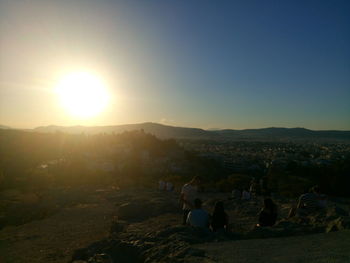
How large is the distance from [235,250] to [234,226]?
5.07 m

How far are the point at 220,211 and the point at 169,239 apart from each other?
165cm

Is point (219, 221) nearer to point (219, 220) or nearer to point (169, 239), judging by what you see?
point (219, 220)

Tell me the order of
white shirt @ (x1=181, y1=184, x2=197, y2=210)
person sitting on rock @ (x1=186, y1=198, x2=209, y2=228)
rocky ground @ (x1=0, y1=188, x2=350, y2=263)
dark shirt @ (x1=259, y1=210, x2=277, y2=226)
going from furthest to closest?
white shirt @ (x1=181, y1=184, x2=197, y2=210) < dark shirt @ (x1=259, y1=210, x2=277, y2=226) < person sitting on rock @ (x1=186, y1=198, x2=209, y2=228) < rocky ground @ (x1=0, y1=188, x2=350, y2=263)

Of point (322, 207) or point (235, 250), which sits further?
point (322, 207)

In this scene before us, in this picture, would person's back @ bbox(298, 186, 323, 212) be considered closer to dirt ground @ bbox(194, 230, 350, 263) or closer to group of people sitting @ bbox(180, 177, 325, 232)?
group of people sitting @ bbox(180, 177, 325, 232)

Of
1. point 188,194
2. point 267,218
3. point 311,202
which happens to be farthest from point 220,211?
point 311,202

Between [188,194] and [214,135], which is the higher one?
[214,135]

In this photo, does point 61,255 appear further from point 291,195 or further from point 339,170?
point 339,170

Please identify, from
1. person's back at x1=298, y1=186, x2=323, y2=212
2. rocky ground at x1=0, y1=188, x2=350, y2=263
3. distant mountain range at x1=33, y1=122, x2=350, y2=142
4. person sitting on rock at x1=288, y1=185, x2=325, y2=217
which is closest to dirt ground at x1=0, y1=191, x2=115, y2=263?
rocky ground at x1=0, y1=188, x2=350, y2=263

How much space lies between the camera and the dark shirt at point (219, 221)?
8.69m

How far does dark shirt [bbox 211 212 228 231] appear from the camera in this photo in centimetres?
869

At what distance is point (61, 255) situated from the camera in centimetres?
1016

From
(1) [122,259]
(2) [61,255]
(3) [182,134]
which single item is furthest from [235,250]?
(3) [182,134]

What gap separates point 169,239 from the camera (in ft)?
25.5
